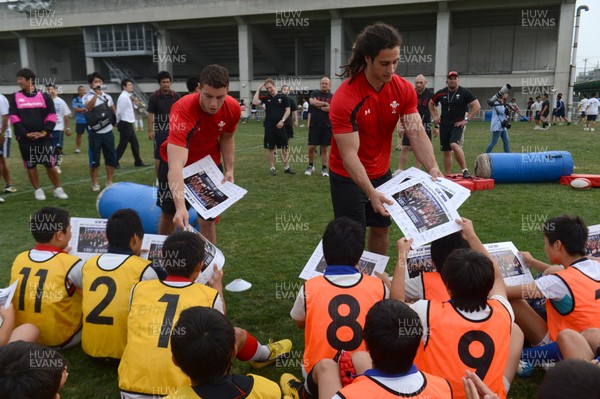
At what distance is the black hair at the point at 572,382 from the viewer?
1.45m

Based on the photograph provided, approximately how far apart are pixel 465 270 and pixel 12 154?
627 inches

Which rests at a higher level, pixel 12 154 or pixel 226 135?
pixel 226 135

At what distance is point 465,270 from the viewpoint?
2.34 m

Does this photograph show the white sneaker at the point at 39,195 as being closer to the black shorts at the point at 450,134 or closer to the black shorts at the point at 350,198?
the black shorts at the point at 350,198

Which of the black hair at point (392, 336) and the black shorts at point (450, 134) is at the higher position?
the black shorts at point (450, 134)

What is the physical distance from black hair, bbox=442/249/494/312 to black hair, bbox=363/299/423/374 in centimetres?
47

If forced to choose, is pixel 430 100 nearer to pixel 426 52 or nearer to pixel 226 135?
pixel 226 135

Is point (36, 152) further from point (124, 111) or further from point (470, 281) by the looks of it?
point (470, 281)

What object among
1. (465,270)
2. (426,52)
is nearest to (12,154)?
(465,270)

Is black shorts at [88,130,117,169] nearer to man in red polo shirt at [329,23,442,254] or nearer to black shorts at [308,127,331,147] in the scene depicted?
black shorts at [308,127,331,147]

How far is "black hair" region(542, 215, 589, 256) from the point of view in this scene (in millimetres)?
2969

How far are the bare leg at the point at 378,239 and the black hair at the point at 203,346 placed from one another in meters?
2.26

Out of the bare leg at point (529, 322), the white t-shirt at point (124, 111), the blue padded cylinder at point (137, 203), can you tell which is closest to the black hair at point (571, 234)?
the bare leg at point (529, 322)

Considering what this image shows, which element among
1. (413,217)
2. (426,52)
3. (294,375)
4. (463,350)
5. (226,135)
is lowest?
(294,375)
